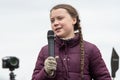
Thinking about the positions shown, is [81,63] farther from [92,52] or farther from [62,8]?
[62,8]

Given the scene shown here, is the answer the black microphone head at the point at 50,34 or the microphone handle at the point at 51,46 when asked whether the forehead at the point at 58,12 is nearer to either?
the black microphone head at the point at 50,34

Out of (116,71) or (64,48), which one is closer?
(64,48)

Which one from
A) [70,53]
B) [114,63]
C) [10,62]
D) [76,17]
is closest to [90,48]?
[70,53]

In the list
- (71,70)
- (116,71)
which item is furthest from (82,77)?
(116,71)

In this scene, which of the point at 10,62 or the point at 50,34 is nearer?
the point at 50,34

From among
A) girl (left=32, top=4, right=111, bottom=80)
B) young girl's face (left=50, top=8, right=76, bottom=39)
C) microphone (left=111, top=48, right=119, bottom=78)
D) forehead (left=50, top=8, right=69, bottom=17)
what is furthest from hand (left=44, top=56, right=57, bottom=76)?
microphone (left=111, top=48, right=119, bottom=78)

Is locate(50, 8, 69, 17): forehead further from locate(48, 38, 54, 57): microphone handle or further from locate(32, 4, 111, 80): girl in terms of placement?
locate(48, 38, 54, 57): microphone handle

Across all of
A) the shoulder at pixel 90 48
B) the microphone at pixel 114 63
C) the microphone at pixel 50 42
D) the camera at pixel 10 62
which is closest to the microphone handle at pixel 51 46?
the microphone at pixel 50 42

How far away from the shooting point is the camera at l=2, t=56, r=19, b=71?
334 inches

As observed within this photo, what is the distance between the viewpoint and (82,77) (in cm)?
702

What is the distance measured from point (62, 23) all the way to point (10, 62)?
1.70 metres

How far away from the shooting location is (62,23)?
7023 millimetres

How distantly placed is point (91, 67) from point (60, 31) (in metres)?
0.55

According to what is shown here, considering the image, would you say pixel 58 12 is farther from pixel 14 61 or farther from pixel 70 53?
pixel 14 61
